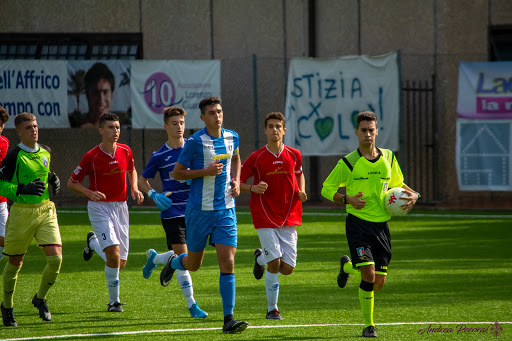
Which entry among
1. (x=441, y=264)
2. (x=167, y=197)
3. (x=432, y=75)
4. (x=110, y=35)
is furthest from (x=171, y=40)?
(x=167, y=197)

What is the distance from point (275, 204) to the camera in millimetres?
8422

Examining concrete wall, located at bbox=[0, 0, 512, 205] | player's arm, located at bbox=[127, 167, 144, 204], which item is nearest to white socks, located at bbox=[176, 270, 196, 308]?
player's arm, located at bbox=[127, 167, 144, 204]

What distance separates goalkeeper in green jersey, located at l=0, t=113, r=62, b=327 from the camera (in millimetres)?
8062

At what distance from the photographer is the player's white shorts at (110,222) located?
28.8 ft

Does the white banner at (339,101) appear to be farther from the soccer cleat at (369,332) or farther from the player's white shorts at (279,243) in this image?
the soccer cleat at (369,332)

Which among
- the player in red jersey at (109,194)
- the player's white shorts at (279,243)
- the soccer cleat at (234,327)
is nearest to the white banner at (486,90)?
the player's white shorts at (279,243)

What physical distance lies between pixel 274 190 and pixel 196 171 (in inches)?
51.2

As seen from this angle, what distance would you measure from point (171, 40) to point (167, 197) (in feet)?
45.6

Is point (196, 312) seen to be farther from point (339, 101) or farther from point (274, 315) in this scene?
point (339, 101)

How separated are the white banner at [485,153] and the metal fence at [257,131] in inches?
65.0

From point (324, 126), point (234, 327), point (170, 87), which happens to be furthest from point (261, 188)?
point (170, 87)

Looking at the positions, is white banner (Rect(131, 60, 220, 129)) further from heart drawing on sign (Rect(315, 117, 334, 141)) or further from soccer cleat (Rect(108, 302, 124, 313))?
soccer cleat (Rect(108, 302, 124, 313))

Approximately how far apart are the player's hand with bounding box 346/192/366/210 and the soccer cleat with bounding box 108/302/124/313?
2938 mm

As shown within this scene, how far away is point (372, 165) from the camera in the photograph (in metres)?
7.71
